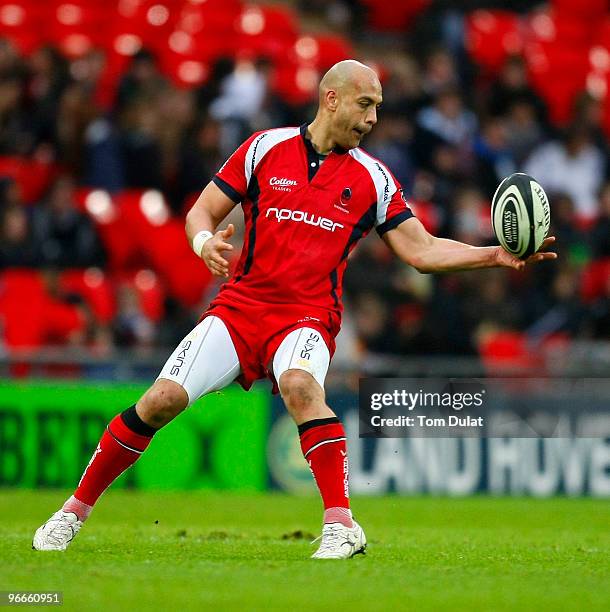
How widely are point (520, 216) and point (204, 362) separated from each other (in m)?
1.96

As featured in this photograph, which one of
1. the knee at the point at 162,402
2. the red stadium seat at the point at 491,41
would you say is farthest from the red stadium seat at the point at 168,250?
the knee at the point at 162,402

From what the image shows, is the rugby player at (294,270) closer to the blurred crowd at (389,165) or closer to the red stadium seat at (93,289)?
the blurred crowd at (389,165)

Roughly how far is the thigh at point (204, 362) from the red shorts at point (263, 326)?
0.05 meters

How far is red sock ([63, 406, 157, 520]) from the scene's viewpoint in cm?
800

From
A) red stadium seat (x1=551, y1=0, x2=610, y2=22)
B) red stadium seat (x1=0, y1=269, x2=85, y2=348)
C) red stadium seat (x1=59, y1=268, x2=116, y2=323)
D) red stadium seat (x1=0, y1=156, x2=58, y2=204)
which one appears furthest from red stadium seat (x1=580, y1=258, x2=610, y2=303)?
red stadium seat (x1=0, y1=156, x2=58, y2=204)

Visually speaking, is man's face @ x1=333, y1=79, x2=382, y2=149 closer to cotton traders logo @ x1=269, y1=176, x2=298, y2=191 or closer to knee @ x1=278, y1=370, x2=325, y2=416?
cotton traders logo @ x1=269, y1=176, x2=298, y2=191

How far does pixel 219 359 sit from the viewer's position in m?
8.06

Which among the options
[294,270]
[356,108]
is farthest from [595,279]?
[294,270]

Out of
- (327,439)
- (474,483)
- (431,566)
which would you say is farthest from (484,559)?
(474,483)

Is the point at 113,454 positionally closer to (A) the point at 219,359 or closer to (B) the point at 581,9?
(A) the point at 219,359

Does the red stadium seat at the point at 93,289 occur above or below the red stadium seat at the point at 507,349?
above

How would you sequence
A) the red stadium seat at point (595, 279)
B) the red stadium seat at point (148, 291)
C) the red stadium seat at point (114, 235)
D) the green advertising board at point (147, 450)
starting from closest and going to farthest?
1. the green advertising board at point (147, 450)
2. the red stadium seat at point (148, 291)
3. the red stadium seat at point (114, 235)
4. the red stadium seat at point (595, 279)

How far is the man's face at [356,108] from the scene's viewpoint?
8.23 m

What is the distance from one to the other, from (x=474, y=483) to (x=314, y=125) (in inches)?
292
